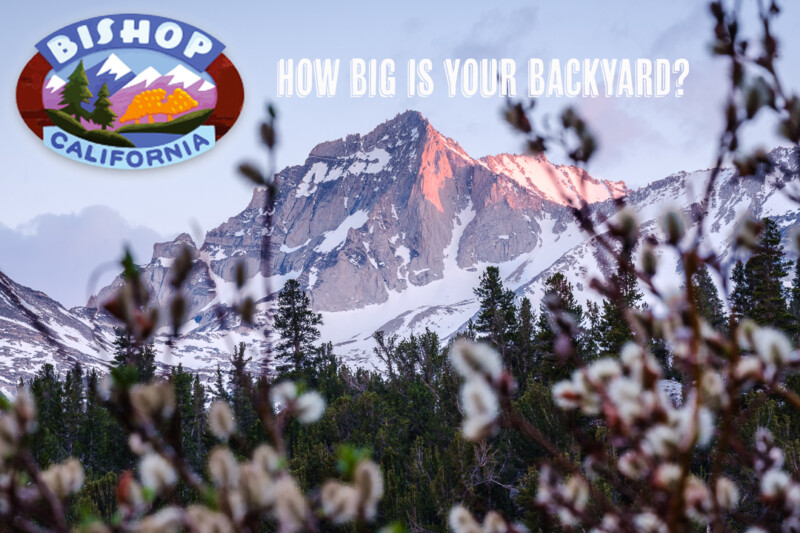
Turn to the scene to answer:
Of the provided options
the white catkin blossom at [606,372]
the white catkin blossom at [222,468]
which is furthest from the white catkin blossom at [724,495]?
the white catkin blossom at [222,468]

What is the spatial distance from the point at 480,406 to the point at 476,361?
5.0 inches

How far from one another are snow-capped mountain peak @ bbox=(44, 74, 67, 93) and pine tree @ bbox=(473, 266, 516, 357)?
26.0 m

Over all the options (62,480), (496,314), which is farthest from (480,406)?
(496,314)

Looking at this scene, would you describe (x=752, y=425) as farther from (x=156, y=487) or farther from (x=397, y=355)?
(x=397, y=355)

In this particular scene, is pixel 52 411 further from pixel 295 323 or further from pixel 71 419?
pixel 295 323

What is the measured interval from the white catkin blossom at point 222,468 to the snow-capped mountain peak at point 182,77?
11.2m

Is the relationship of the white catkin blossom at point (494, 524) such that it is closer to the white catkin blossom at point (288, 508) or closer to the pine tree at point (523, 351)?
the white catkin blossom at point (288, 508)

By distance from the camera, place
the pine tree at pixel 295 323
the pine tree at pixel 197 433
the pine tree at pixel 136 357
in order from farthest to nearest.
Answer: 1. the pine tree at pixel 295 323
2. the pine tree at pixel 197 433
3. the pine tree at pixel 136 357

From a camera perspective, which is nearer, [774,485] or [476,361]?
[476,361]

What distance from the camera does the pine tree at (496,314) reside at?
35094mm

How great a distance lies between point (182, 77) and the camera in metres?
11.4

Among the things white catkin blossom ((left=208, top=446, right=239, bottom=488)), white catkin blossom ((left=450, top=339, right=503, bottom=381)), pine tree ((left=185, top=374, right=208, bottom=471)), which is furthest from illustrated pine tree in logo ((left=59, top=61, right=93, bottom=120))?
pine tree ((left=185, top=374, right=208, bottom=471))

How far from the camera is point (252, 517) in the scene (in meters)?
1.12

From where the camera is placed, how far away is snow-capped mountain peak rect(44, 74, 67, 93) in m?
11.9
